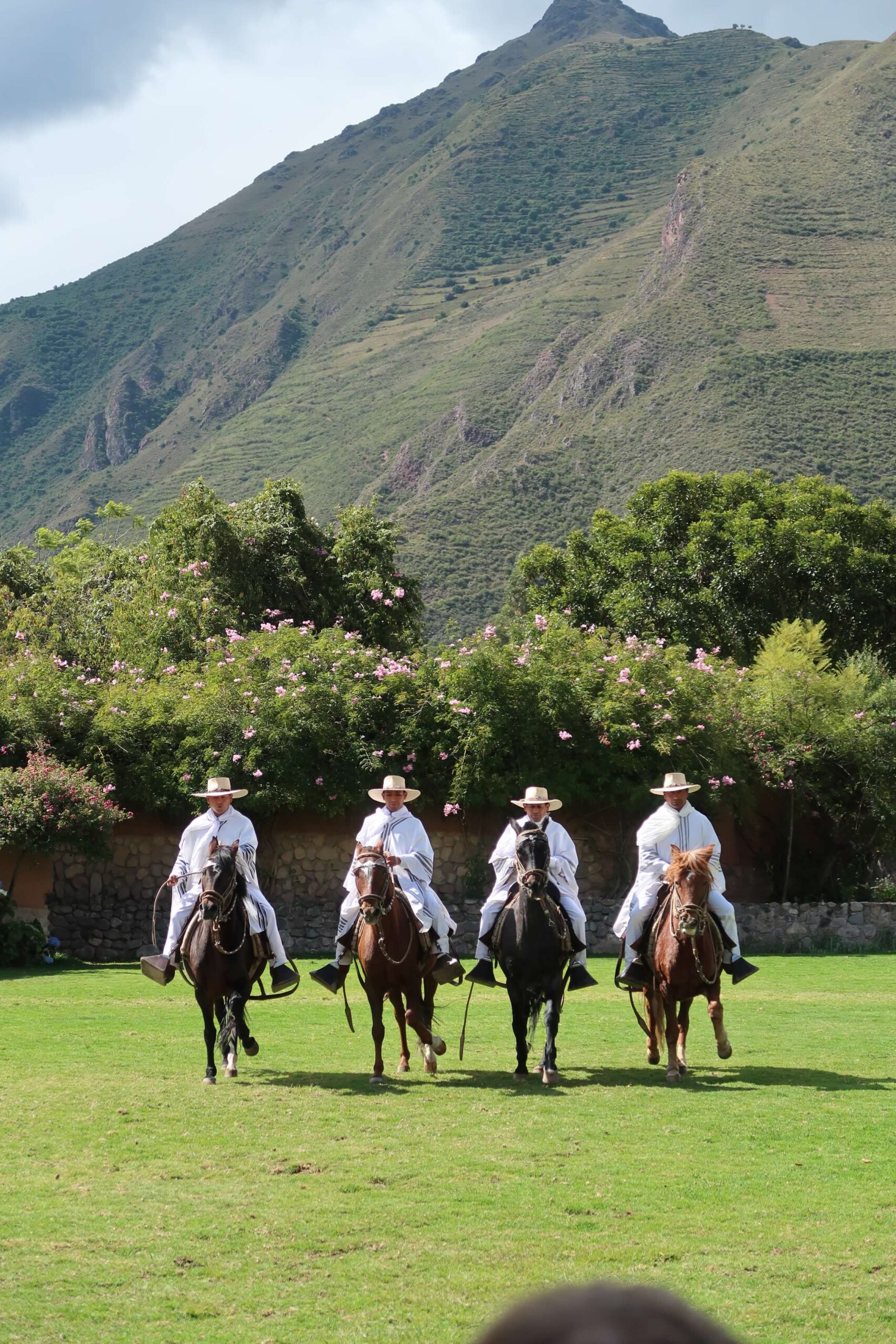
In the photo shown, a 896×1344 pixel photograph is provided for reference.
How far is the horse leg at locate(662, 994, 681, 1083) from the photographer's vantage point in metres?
11.3

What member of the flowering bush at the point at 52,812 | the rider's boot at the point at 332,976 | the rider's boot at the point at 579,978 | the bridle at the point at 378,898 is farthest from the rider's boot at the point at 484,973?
the flowering bush at the point at 52,812

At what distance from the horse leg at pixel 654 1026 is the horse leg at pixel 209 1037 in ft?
11.9

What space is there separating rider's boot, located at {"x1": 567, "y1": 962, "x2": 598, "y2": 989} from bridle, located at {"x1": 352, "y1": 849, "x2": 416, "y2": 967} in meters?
1.40

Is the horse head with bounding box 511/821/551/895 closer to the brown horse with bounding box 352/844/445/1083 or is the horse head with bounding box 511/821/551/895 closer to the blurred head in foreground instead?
the brown horse with bounding box 352/844/445/1083

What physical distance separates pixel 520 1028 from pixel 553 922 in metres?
0.93

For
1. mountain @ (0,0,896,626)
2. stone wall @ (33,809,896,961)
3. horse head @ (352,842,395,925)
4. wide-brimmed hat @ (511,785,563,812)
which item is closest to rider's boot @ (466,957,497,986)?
horse head @ (352,842,395,925)

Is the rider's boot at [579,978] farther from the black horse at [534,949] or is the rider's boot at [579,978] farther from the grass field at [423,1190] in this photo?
the grass field at [423,1190]

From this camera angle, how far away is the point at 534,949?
1152 cm

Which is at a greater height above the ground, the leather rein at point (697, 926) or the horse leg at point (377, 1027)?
the leather rein at point (697, 926)

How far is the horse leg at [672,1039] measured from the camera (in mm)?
11344

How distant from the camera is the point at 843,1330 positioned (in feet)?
18.8

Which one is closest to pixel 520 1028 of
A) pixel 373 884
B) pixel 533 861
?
pixel 533 861

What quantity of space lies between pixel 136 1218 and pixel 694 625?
105ft

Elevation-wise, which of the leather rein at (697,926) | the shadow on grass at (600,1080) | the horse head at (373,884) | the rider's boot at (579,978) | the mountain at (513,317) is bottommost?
the shadow on grass at (600,1080)
